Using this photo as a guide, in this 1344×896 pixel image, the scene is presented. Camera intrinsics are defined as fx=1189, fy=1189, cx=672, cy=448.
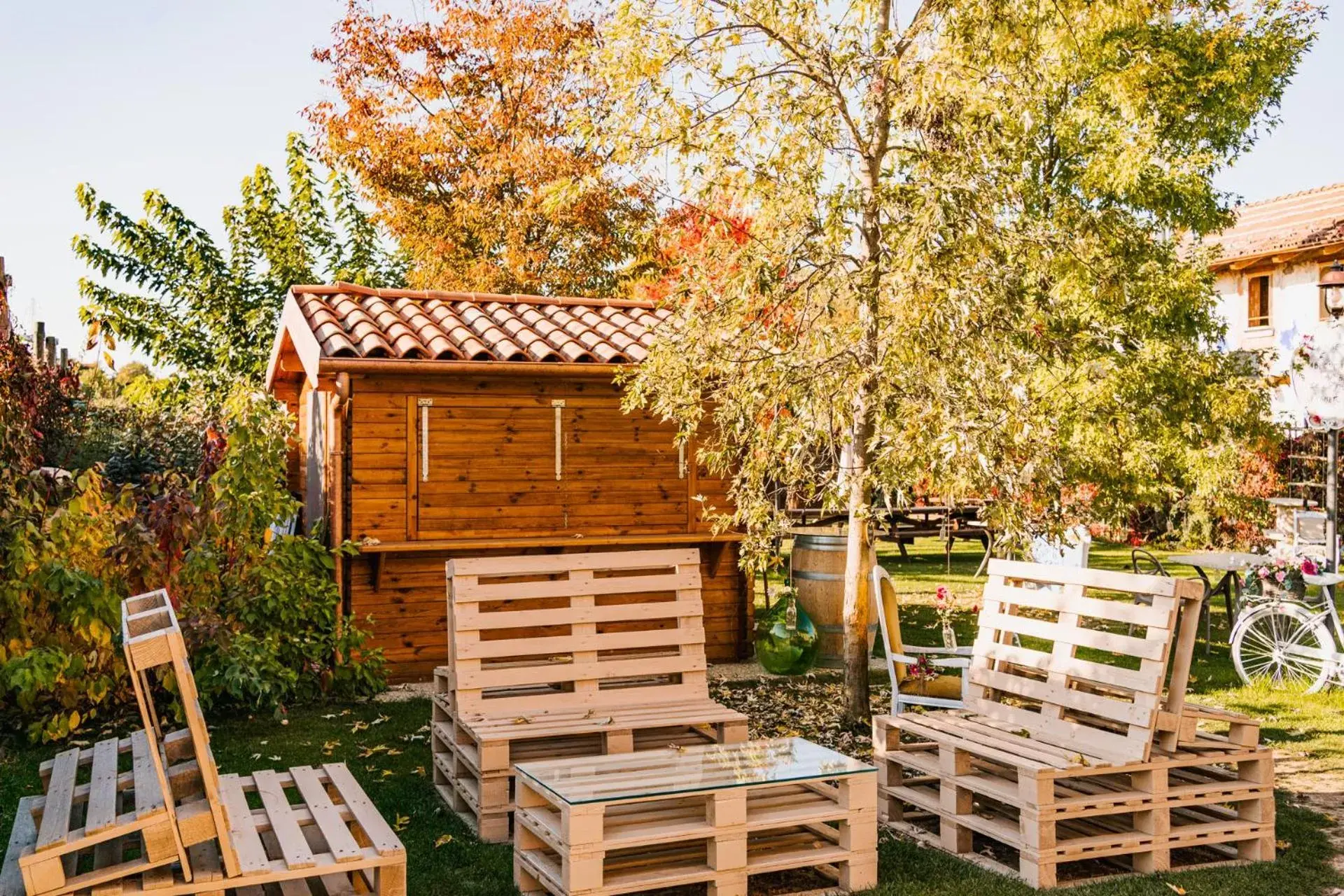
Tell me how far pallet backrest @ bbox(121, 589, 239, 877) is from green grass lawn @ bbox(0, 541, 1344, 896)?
4.20ft

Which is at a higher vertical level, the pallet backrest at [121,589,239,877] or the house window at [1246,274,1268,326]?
the house window at [1246,274,1268,326]

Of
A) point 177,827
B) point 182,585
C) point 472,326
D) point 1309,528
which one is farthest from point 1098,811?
point 1309,528

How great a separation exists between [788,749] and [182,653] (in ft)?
9.19

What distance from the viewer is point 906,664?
727 centimetres

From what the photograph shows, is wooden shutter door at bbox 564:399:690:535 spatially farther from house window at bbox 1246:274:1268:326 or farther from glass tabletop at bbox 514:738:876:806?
house window at bbox 1246:274:1268:326

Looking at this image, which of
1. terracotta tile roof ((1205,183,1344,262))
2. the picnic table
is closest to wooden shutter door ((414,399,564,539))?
the picnic table

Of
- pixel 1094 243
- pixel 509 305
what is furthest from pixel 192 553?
pixel 1094 243

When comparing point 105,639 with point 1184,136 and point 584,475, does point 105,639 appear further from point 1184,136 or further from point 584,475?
point 1184,136

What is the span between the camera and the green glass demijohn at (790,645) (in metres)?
9.45

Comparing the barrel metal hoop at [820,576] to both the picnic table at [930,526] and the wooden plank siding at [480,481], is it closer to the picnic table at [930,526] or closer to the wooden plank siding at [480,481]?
the wooden plank siding at [480,481]

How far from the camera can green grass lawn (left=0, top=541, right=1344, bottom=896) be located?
494 cm

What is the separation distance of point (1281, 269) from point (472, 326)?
2044 cm

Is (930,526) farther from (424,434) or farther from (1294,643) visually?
(424,434)

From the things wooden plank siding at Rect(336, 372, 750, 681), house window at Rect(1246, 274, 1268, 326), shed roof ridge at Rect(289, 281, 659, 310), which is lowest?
wooden plank siding at Rect(336, 372, 750, 681)
